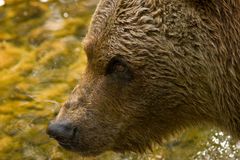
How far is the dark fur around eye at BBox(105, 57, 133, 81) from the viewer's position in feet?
12.9

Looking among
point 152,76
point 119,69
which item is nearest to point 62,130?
point 119,69

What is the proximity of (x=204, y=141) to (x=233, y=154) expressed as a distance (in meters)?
0.26

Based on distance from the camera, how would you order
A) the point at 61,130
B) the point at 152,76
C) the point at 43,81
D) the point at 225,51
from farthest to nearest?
the point at 43,81
the point at 61,130
the point at 152,76
the point at 225,51

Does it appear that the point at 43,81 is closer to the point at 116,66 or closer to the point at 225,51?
the point at 116,66

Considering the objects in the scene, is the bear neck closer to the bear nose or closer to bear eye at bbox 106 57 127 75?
bear eye at bbox 106 57 127 75

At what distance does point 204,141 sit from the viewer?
5.45 m

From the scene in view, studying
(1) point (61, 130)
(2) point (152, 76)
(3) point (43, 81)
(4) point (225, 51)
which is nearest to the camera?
(4) point (225, 51)

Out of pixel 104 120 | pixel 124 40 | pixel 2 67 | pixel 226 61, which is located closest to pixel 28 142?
pixel 2 67

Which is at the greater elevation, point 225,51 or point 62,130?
point 225,51

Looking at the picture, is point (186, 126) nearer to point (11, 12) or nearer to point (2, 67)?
point (2, 67)

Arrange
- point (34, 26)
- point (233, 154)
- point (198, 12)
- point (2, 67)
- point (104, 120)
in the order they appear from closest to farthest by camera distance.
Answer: point (198, 12), point (104, 120), point (233, 154), point (2, 67), point (34, 26)

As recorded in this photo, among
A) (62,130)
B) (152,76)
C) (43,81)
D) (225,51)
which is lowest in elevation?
(43,81)

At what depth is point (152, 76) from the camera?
12.7 ft

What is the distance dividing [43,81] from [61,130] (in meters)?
2.10
